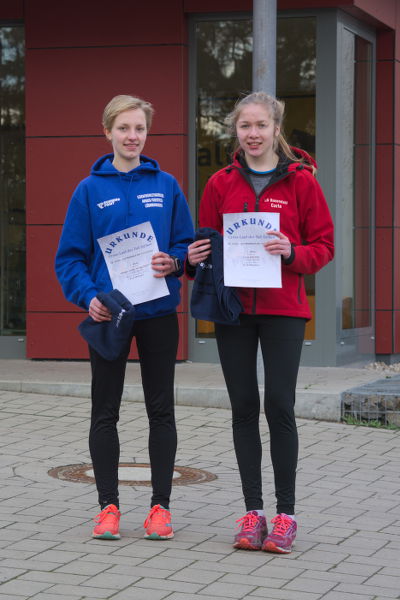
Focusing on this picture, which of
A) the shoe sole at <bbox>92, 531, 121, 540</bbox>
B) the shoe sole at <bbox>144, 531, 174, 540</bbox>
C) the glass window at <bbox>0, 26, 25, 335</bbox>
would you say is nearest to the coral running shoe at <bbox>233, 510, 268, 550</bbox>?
the shoe sole at <bbox>144, 531, 174, 540</bbox>

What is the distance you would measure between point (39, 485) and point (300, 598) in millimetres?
2339

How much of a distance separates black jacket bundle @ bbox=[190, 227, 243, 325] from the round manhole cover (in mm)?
1643

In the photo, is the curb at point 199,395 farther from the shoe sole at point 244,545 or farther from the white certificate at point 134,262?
the white certificate at point 134,262

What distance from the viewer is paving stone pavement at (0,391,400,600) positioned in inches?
184

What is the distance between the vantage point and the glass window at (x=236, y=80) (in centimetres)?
1127

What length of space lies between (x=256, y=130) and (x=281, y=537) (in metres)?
1.77

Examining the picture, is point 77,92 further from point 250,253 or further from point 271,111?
point 250,253

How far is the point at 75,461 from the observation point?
7.22 m

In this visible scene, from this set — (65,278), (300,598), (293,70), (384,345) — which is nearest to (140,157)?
(65,278)

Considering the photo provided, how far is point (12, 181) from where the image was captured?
468 inches

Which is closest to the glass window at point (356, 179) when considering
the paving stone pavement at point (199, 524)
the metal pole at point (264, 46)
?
the metal pole at point (264, 46)

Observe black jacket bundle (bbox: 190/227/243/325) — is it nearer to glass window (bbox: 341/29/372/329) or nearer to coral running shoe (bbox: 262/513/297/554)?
coral running shoe (bbox: 262/513/297/554)

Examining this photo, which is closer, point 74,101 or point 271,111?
point 271,111

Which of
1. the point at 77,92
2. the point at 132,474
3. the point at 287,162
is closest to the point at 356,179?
the point at 77,92
